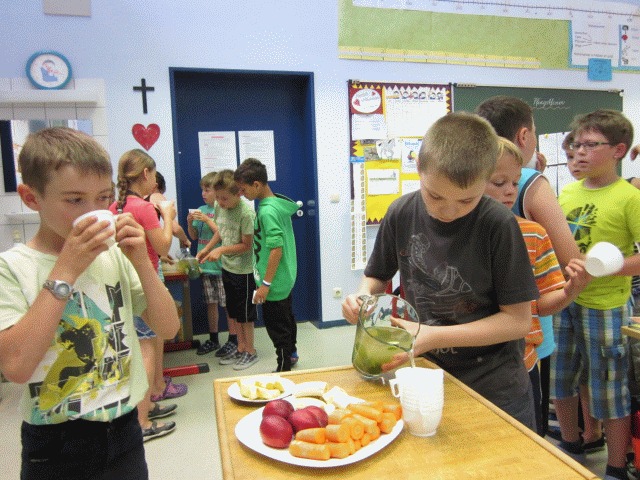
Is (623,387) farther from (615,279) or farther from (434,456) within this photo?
(434,456)

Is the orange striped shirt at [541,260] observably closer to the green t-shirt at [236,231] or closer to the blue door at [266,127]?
the green t-shirt at [236,231]

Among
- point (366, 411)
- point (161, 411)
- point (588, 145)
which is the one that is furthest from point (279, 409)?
point (161, 411)

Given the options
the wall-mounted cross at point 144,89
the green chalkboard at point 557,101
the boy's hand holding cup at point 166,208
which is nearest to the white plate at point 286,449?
the boy's hand holding cup at point 166,208

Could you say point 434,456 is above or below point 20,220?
below

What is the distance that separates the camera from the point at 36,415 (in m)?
0.97

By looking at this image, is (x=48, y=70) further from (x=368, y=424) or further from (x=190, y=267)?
(x=368, y=424)

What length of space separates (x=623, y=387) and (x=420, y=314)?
51.4 inches

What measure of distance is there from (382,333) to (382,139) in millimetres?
3298

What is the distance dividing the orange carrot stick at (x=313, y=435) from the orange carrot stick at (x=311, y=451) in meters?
0.01

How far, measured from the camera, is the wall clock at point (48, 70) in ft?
10.8

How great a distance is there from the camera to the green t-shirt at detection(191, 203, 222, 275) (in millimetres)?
3664

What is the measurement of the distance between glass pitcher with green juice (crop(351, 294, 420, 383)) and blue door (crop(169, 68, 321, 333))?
3.00 meters

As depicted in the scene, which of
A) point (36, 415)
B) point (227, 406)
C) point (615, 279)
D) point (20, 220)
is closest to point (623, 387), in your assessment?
point (615, 279)

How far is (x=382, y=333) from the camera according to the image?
40.2 inches
